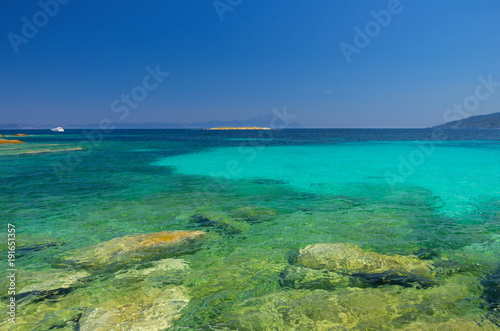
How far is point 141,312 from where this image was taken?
5391 mm

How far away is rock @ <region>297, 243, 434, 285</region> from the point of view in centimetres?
655

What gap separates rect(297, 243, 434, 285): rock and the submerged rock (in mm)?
3590

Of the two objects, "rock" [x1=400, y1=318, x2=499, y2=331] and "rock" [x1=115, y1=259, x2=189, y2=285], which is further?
"rock" [x1=115, y1=259, x2=189, y2=285]

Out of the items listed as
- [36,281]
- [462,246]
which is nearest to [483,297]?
[462,246]

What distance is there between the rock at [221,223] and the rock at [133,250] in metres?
1.29

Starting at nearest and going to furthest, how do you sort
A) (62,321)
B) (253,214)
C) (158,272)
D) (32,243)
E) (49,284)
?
(62,321) < (49,284) < (158,272) < (32,243) < (253,214)

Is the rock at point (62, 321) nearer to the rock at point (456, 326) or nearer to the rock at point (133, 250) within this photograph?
the rock at point (133, 250)

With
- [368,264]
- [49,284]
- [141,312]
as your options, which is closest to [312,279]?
[368,264]

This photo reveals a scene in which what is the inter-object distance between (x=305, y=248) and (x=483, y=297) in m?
4.02

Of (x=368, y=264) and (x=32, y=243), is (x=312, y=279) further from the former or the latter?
(x=32, y=243)

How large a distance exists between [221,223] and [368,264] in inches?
223

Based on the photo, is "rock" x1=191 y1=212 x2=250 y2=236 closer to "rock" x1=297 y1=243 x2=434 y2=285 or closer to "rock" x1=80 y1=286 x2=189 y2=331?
"rock" x1=297 y1=243 x2=434 y2=285

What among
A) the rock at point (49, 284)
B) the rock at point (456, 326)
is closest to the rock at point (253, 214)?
the rock at point (49, 284)

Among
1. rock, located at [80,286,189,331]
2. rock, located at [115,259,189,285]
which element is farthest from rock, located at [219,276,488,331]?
rock, located at [115,259,189,285]
